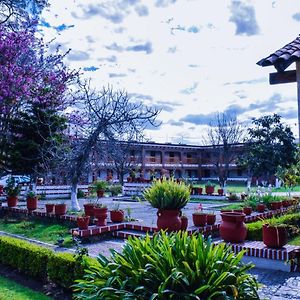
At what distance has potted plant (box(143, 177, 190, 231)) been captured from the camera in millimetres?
9906

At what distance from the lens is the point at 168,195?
389 inches

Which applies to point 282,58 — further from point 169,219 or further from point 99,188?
point 99,188

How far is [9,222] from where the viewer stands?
14.5m

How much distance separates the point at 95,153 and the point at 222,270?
503 inches

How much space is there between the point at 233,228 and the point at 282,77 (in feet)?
13.9

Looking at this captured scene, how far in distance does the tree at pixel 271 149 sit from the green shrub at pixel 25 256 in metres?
31.4

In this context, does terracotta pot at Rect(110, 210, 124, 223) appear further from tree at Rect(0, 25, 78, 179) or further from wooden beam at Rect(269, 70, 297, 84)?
wooden beam at Rect(269, 70, 297, 84)

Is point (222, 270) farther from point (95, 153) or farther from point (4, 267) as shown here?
point (95, 153)

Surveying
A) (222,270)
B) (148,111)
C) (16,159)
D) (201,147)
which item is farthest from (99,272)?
(201,147)

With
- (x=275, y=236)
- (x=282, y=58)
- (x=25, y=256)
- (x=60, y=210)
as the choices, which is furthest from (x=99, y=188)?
(x=282, y=58)

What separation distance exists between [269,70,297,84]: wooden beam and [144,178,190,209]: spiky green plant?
4747 millimetres

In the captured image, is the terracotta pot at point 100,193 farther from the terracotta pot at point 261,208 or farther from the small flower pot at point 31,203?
the terracotta pot at point 261,208

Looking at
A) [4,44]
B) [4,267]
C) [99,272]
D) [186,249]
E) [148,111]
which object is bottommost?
[4,267]

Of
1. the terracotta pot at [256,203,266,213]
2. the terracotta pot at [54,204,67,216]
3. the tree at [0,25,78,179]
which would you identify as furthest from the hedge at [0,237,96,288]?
the terracotta pot at [256,203,266,213]
